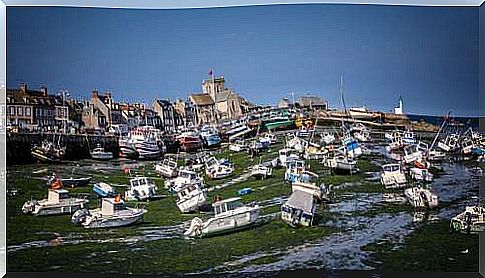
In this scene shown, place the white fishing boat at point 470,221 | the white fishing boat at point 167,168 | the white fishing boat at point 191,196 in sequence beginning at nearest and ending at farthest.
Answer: the white fishing boat at point 470,221
the white fishing boat at point 191,196
the white fishing boat at point 167,168

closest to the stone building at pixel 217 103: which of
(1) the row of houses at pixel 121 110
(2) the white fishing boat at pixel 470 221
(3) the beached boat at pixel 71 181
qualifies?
(1) the row of houses at pixel 121 110

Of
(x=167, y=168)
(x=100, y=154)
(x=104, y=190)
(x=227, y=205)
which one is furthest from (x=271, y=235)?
(x=100, y=154)

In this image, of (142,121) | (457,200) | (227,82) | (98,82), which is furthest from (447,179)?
(98,82)

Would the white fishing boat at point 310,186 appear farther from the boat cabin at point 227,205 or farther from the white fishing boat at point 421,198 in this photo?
the white fishing boat at point 421,198

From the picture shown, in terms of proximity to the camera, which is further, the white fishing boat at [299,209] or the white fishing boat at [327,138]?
the white fishing boat at [327,138]

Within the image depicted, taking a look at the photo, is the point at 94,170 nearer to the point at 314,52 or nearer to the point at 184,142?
the point at 184,142

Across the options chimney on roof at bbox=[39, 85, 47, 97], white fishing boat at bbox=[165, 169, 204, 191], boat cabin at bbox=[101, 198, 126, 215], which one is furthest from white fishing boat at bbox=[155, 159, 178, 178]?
chimney on roof at bbox=[39, 85, 47, 97]

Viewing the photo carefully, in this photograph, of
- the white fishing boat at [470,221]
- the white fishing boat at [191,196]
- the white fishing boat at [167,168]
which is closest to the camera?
the white fishing boat at [470,221]
